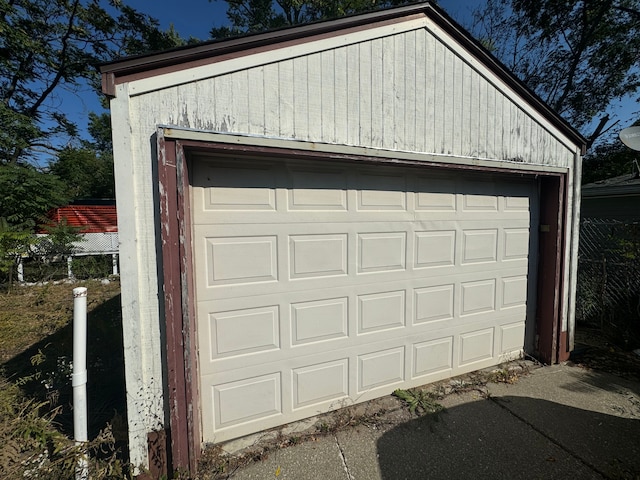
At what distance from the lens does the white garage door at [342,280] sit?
7.52 ft

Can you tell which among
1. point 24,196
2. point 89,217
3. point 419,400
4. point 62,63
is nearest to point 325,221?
point 419,400

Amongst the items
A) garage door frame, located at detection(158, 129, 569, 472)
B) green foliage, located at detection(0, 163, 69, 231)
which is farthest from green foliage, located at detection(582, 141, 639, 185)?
green foliage, located at detection(0, 163, 69, 231)

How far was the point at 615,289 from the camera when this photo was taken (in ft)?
14.2

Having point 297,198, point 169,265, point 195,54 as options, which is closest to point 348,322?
point 297,198

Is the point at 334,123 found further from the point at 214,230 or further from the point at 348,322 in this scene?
the point at 348,322

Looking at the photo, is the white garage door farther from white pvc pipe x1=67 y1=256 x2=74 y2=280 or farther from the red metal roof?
the red metal roof

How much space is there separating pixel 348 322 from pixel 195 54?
2.32 m

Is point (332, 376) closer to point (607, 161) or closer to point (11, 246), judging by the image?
point (11, 246)

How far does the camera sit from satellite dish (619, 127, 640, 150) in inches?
147

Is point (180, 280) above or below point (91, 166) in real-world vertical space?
below

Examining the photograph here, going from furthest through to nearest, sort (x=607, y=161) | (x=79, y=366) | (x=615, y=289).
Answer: (x=607, y=161), (x=615, y=289), (x=79, y=366)

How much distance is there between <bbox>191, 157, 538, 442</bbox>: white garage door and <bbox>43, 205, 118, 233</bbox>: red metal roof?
885cm

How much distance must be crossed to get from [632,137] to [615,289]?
2066 mm

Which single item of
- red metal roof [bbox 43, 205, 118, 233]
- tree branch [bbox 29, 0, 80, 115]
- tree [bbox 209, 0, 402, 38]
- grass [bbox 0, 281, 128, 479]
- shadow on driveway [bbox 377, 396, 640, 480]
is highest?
tree [bbox 209, 0, 402, 38]
